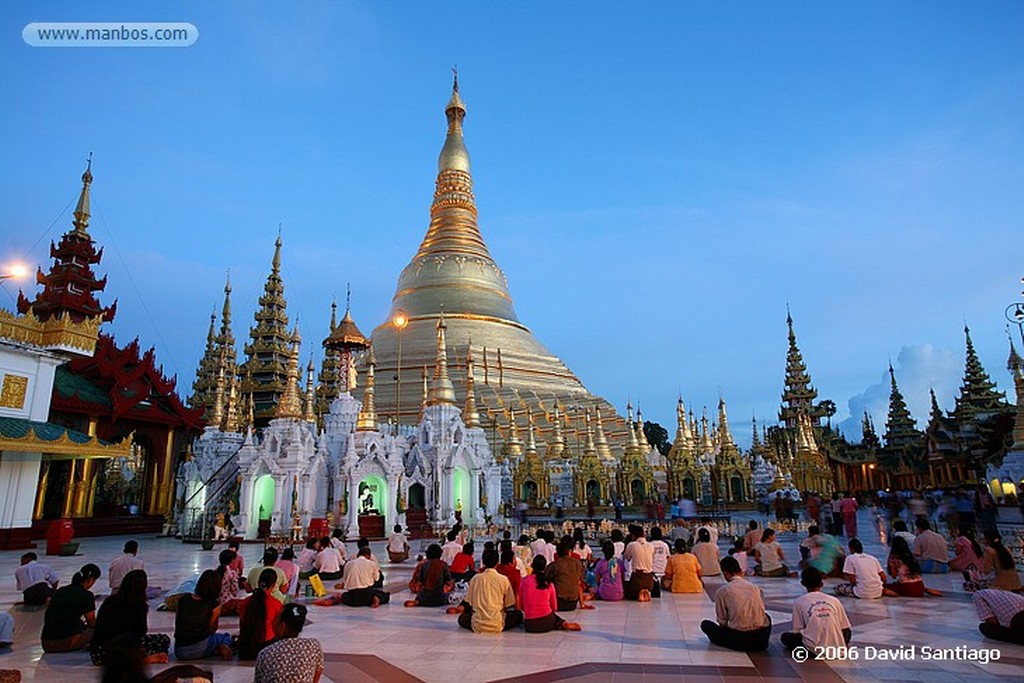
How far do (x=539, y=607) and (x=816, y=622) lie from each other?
9.69 feet

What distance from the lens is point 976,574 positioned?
31.4ft

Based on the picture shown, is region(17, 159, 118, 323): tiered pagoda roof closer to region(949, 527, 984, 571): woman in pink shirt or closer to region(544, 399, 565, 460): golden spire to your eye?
region(544, 399, 565, 460): golden spire

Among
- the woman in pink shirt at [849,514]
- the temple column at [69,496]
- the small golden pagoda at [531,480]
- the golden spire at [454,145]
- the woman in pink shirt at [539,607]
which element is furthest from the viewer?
the golden spire at [454,145]

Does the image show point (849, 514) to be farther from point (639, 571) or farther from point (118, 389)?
point (118, 389)

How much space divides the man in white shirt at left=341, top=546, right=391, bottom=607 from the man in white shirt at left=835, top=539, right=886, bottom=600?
683 cm

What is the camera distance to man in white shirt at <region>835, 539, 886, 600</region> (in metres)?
9.59

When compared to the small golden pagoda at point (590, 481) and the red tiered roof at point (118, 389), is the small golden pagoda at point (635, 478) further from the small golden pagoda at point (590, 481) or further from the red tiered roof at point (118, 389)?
the red tiered roof at point (118, 389)

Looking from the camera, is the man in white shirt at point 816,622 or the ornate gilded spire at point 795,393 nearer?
the man in white shirt at point 816,622

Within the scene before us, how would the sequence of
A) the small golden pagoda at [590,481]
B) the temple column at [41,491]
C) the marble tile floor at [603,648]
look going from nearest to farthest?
the marble tile floor at [603,648] < the temple column at [41,491] < the small golden pagoda at [590,481]

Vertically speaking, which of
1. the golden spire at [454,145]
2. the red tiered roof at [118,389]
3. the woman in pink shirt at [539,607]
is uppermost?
the golden spire at [454,145]

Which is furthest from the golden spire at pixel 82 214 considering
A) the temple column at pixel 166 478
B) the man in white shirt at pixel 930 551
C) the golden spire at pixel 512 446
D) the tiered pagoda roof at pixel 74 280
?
the man in white shirt at pixel 930 551

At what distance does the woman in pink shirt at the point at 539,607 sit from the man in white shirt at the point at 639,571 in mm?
2338

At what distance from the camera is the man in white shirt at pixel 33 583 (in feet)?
30.7

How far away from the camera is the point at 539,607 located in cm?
778
